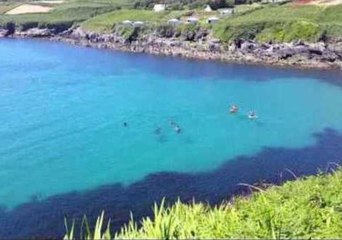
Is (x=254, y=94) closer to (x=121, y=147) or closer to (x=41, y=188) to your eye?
(x=121, y=147)

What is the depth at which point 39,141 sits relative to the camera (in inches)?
2564

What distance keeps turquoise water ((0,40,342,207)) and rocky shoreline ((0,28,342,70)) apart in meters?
6.47

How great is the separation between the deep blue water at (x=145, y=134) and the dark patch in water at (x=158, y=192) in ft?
0.34

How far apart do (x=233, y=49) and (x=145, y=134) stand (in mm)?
57983

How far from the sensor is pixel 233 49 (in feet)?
399

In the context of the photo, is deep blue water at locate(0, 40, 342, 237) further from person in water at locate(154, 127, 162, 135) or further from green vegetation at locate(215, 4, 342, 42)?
green vegetation at locate(215, 4, 342, 42)

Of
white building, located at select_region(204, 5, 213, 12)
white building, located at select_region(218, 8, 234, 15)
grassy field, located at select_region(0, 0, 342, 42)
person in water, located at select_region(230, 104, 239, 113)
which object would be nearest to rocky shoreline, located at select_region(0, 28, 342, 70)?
grassy field, located at select_region(0, 0, 342, 42)


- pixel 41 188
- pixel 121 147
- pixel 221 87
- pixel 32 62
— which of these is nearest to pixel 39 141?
pixel 121 147

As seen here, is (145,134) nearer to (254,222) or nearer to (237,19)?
(254,222)

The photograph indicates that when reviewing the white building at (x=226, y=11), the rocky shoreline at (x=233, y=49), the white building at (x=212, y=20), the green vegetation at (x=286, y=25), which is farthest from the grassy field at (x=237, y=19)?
the rocky shoreline at (x=233, y=49)

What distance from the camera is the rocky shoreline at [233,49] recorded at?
11075 cm

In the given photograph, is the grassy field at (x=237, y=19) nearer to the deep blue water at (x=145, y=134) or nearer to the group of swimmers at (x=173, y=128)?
the deep blue water at (x=145, y=134)

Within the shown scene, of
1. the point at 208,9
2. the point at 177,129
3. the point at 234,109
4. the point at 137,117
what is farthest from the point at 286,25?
the point at 177,129

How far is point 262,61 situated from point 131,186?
68.2 m
